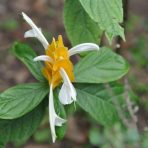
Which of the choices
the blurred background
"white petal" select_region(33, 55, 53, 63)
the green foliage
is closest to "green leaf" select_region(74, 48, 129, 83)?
the green foliage

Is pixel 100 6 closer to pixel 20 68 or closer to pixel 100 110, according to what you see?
pixel 100 110

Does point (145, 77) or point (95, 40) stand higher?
point (95, 40)

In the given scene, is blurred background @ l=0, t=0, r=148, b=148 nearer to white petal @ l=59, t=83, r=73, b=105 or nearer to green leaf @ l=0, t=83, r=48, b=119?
green leaf @ l=0, t=83, r=48, b=119

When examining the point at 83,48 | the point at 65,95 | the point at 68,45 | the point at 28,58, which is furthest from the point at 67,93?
the point at 68,45

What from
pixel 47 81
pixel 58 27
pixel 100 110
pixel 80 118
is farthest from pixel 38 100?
pixel 58 27

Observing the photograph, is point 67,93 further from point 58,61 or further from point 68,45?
point 68,45

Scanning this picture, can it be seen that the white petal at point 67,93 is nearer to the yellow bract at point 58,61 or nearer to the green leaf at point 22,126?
the yellow bract at point 58,61

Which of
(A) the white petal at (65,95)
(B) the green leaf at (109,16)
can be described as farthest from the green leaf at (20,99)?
(B) the green leaf at (109,16)
